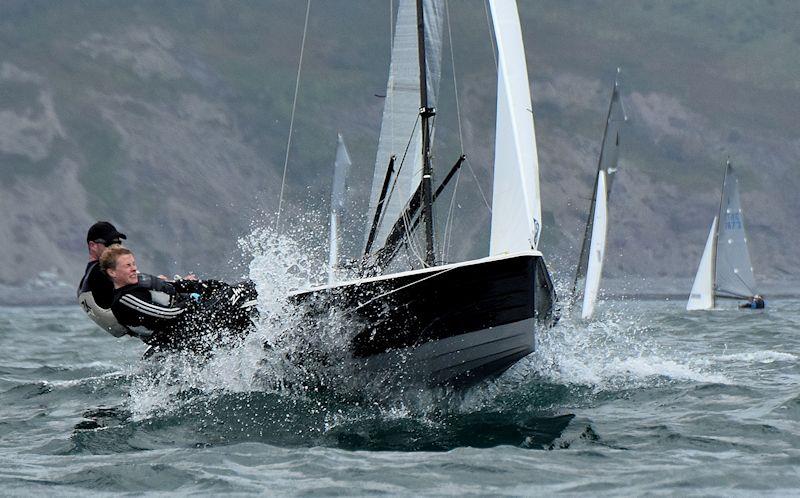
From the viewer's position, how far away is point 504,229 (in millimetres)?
8703

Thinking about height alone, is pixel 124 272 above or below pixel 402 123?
below

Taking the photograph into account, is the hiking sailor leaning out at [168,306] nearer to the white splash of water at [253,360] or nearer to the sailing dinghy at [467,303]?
the white splash of water at [253,360]

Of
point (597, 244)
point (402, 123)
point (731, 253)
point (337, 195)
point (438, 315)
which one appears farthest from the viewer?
point (731, 253)

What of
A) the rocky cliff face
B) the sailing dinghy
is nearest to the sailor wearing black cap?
the sailing dinghy

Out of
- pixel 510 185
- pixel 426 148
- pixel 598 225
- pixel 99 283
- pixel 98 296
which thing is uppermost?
pixel 598 225

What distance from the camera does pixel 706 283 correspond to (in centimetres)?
3662

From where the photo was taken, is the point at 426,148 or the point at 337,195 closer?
the point at 426,148

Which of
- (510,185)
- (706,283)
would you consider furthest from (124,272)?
(706,283)

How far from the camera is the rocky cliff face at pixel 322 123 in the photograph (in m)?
112

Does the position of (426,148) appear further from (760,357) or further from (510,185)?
(760,357)

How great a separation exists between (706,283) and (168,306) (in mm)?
30691

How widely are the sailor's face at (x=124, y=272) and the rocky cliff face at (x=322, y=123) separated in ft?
294

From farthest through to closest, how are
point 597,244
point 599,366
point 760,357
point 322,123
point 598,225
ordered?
point 322,123 → point 598,225 → point 597,244 → point 760,357 → point 599,366

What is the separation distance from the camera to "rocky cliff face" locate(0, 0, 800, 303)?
112312 millimetres
